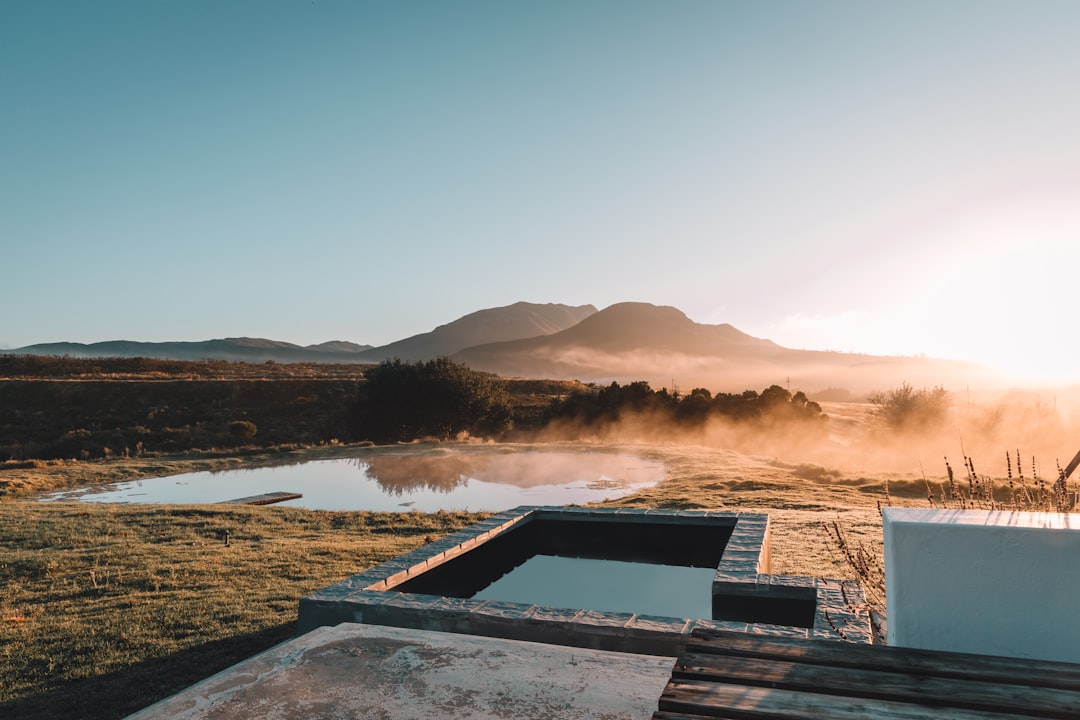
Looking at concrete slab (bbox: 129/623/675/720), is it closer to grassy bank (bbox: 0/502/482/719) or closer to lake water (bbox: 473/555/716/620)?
grassy bank (bbox: 0/502/482/719)

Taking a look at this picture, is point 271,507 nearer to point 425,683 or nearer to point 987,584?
point 425,683

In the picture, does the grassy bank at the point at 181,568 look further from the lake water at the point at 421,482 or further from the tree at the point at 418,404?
the tree at the point at 418,404

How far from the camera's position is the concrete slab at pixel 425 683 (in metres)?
2.83

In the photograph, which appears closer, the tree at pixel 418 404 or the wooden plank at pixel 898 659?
the wooden plank at pixel 898 659

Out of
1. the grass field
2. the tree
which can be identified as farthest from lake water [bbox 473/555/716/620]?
the tree

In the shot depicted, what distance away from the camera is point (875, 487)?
15781mm

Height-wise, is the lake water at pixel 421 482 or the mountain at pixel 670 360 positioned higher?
the mountain at pixel 670 360

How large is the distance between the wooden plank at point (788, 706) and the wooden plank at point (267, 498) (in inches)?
581

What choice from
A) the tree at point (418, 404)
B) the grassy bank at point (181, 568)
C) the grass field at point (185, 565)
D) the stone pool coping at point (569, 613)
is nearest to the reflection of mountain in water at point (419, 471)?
the grass field at point (185, 565)

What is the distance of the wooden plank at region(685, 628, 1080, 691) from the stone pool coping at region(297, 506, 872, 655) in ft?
1.41

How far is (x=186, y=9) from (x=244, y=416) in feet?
100

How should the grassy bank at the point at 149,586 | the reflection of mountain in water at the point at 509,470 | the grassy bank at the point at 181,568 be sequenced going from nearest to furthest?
1. the grassy bank at the point at 149,586
2. the grassy bank at the point at 181,568
3. the reflection of mountain in water at the point at 509,470

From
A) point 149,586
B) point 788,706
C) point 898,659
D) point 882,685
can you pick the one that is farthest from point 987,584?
point 149,586

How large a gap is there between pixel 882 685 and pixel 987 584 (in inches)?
30.4
